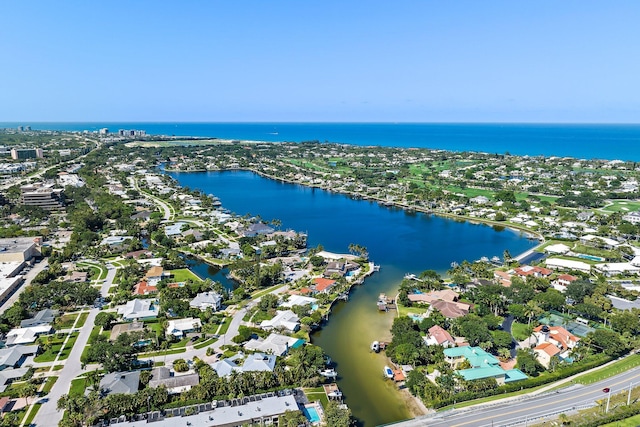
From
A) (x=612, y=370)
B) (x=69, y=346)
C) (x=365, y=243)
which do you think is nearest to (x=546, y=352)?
(x=612, y=370)

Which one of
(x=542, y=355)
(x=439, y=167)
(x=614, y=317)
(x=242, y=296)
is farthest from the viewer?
(x=439, y=167)

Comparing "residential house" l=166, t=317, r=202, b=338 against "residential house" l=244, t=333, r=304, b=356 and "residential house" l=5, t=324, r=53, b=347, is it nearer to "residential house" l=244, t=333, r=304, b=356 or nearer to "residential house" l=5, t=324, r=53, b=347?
"residential house" l=244, t=333, r=304, b=356

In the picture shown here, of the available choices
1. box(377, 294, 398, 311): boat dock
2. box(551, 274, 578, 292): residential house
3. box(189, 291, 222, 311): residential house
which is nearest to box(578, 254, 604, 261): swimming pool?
box(551, 274, 578, 292): residential house

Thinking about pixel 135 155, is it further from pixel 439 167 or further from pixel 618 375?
pixel 618 375

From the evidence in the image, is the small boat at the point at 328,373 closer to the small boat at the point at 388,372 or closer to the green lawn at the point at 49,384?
the small boat at the point at 388,372

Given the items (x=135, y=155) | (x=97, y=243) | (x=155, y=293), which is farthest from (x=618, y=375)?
(x=135, y=155)
